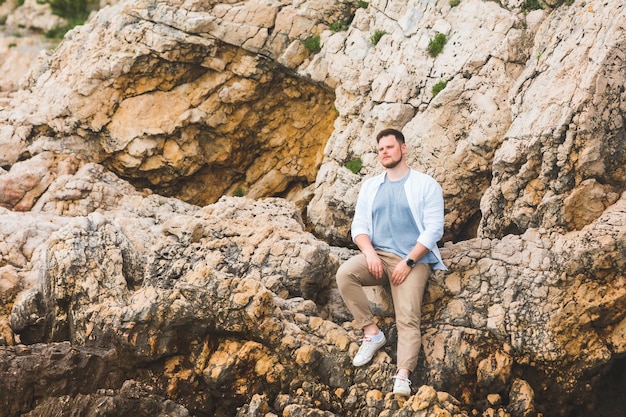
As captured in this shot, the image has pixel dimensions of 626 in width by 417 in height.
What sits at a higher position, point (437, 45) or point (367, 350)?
point (437, 45)

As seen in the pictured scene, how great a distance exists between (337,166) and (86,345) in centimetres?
721

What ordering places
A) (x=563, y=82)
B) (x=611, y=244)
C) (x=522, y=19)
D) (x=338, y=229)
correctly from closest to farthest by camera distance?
(x=611, y=244) < (x=563, y=82) < (x=522, y=19) < (x=338, y=229)

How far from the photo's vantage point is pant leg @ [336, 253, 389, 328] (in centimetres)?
1001

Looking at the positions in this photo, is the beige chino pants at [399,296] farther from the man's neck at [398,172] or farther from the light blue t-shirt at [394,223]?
the man's neck at [398,172]

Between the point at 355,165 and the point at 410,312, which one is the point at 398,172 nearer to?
the point at 410,312

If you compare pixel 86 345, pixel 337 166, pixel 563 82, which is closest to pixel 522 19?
pixel 563 82

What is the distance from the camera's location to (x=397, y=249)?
10359 mm

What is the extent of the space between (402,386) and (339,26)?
10.7 meters

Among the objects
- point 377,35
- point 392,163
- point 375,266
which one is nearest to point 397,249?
point 375,266

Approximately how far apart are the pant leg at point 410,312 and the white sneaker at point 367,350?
30 cm

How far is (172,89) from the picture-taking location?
18.7 metres

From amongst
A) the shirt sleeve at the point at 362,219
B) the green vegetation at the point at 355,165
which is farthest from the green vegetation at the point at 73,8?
the shirt sleeve at the point at 362,219

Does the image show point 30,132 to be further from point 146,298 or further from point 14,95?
point 146,298

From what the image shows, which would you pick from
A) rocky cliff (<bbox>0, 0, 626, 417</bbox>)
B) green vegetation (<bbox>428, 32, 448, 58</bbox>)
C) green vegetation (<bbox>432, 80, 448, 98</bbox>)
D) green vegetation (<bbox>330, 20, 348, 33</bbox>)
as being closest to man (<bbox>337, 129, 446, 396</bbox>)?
rocky cliff (<bbox>0, 0, 626, 417</bbox>)
